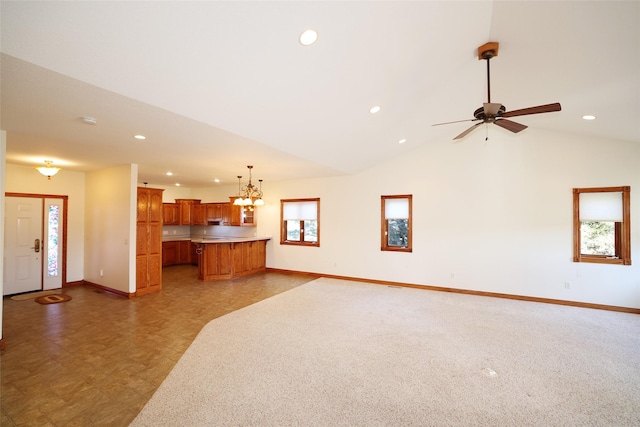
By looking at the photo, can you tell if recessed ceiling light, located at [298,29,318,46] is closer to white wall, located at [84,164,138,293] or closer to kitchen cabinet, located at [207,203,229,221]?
white wall, located at [84,164,138,293]

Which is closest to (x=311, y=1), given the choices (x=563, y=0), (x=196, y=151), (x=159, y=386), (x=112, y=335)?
(x=563, y=0)

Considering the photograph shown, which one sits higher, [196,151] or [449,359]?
[196,151]

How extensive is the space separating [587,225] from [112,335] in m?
8.19

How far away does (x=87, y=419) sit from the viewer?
2.18 meters

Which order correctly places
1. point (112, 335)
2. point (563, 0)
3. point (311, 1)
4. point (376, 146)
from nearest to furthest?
point (311, 1) → point (563, 0) → point (112, 335) → point (376, 146)

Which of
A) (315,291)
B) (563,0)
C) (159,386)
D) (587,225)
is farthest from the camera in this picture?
(315,291)

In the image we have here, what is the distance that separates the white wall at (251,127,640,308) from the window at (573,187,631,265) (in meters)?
0.10

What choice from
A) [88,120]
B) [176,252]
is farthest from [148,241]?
[176,252]

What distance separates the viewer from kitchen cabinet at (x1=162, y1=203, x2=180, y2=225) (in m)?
9.09

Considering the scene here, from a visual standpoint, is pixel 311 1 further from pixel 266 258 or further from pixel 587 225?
pixel 266 258

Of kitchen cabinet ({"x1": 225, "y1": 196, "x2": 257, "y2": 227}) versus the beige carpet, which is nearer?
the beige carpet

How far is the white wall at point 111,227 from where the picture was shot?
5465mm

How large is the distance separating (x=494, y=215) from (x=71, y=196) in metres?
9.51

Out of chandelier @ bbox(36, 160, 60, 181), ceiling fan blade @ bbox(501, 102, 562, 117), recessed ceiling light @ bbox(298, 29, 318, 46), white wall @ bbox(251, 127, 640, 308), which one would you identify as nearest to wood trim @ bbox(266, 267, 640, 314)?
white wall @ bbox(251, 127, 640, 308)
